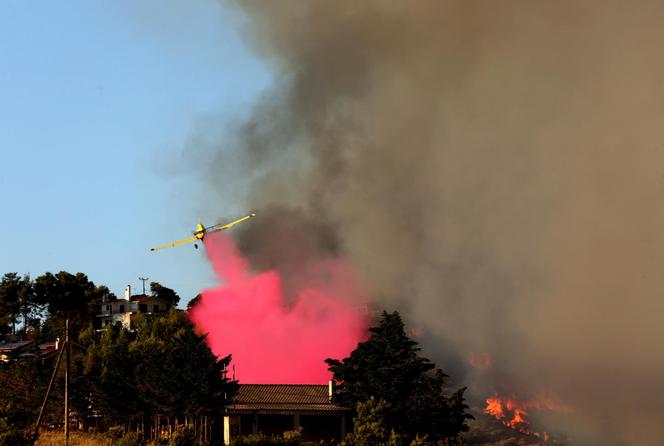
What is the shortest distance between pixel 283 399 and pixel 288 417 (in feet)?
7.99

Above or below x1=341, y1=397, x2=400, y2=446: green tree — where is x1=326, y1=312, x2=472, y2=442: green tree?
above

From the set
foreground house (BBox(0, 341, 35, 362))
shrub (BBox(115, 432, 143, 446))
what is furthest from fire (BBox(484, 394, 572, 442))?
foreground house (BBox(0, 341, 35, 362))

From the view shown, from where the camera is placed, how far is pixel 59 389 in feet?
301

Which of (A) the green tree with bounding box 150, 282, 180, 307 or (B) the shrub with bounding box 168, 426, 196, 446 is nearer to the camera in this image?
(B) the shrub with bounding box 168, 426, 196, 446

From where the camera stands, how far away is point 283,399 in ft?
290

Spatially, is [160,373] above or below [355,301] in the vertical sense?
below

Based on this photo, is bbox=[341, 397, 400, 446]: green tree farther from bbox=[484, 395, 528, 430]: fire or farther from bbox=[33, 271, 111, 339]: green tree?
bbox=[33, 271, 111, 339]: green tree

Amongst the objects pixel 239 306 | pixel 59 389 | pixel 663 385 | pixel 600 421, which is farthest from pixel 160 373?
pixel 663 385

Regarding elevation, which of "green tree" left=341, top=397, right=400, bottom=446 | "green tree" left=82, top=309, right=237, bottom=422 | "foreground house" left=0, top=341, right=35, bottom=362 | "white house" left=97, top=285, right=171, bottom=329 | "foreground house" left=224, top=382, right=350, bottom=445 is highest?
"white house" left=97, top=285, right=171, bottom=329

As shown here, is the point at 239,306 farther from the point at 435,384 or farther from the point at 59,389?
the point at 435,384

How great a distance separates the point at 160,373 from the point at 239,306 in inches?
1736

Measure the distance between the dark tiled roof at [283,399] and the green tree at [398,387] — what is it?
5985mm

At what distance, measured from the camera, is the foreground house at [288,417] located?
8450cm

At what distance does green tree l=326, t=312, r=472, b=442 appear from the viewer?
73500 mm
